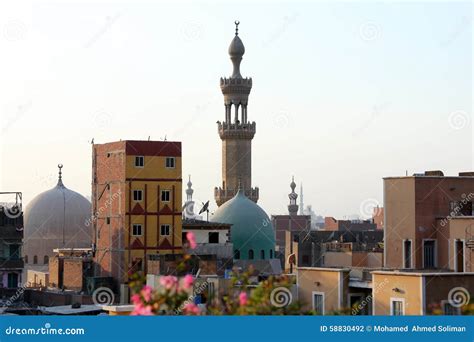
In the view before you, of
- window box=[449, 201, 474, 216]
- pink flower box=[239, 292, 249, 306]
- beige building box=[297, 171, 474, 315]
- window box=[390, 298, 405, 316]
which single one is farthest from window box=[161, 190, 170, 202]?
pink flower box=[239, 292, 249, 306]

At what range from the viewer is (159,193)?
4541 centimetres

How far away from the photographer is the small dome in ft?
231

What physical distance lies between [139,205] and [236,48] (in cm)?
2750

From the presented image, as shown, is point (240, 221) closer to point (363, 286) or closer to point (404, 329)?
point (363, 286)

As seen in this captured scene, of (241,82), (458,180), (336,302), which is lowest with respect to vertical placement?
(336,302)

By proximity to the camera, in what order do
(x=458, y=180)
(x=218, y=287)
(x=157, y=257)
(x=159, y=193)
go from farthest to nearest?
(x=159, y=193)
(x=157, y=257)
(x=458, y=180)
(x=218, y=287)

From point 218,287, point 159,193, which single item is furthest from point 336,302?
point 159,193

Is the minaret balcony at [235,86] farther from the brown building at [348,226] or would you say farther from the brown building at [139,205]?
the brown building at [139,205]

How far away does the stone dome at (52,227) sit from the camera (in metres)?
57.2

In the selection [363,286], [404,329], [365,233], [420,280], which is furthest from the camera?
[365,233]

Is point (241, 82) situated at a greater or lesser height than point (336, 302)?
greater

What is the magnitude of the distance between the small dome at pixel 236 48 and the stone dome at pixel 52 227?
1723cm

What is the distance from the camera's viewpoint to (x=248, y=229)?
56.4 meters

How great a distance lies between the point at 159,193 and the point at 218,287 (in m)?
16.3
